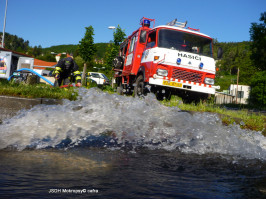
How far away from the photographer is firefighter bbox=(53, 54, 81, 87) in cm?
872

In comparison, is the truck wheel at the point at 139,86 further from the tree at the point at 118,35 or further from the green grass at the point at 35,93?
the tree at the point at 118,35

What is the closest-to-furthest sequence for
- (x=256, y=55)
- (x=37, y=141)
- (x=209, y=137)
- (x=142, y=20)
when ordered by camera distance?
(x=37, y=141)
(x=209, y=137)
(x=142, y=20)
(x=256, y=55)

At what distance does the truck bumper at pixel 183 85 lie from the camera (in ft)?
28.6

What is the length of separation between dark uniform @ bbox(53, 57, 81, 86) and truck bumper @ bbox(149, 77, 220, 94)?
95.2 inches

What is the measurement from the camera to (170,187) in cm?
299

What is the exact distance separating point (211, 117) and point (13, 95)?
4.28m

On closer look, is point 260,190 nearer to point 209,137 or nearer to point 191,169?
point 191,169

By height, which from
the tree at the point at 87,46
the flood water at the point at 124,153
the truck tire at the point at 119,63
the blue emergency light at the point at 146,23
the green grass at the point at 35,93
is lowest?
the flood water at the point at 124,153

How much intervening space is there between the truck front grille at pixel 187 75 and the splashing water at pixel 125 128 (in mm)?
3013

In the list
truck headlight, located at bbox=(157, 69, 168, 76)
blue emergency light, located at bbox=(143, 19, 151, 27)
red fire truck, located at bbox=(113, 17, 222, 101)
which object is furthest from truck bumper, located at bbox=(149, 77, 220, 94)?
blue emergency light, located at bbox=(143, 19, 151, 27)

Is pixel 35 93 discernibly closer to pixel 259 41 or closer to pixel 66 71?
pixel 66 71

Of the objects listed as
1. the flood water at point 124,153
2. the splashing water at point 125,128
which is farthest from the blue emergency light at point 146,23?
the splashing water at point 125,128

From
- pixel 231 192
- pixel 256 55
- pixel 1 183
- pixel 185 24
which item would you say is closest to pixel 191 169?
pixel 231 192

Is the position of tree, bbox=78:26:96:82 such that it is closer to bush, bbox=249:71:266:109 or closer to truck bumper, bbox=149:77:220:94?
truck bumper, bbox=149:77:220:94
